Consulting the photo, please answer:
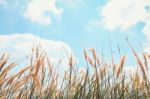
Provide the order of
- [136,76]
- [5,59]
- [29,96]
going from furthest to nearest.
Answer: [136,76]
[29,96]
[5,59]

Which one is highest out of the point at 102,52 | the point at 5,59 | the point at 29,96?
the point at 102,52

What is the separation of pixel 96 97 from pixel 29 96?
630 mm

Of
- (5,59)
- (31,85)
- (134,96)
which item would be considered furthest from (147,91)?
(5,59)

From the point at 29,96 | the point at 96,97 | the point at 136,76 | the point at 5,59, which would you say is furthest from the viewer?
the point at 136,76

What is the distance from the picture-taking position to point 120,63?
3.13 metres

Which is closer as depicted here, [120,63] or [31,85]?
[31,85]

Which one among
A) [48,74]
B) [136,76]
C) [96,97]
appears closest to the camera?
[96,97]

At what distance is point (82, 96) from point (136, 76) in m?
0.69

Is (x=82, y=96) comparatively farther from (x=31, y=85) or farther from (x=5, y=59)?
(x=5, y=59)

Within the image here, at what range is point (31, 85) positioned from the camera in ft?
9.26

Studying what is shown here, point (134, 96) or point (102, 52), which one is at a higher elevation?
point (102, 52)

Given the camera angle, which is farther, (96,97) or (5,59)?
(96,97)

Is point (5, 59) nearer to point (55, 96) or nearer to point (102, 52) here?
point (55, 96)

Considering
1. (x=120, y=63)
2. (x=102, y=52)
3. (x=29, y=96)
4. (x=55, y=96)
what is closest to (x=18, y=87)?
(x=29, y=96)
